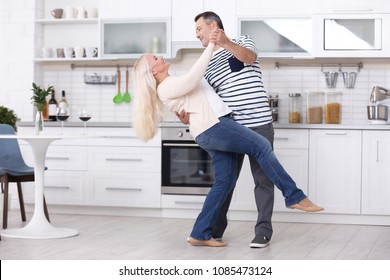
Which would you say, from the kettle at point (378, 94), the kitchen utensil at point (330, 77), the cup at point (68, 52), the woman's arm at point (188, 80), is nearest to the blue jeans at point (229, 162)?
the woman's arm at point (188, 80)

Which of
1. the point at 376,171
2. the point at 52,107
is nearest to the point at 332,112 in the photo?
the point at 376,171

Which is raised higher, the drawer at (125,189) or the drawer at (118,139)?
the drawer at (118,139)

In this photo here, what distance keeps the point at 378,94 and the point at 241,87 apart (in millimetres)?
2001

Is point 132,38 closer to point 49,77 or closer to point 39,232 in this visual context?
point 49,77

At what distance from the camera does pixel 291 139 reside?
5.95 m

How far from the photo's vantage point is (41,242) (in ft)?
15.7

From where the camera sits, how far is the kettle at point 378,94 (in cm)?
614

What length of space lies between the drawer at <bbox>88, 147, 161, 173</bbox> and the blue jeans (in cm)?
161

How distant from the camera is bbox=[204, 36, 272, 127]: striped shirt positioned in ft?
15.0

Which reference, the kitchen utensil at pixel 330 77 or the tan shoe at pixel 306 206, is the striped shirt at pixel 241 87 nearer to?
the tan shoe at pixel 306 206

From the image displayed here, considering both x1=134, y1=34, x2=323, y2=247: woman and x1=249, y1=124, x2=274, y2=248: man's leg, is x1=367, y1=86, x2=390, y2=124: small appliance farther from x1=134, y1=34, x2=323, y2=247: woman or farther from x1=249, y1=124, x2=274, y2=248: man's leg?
x1=134, y1=34, x2=323, y2=247: woman

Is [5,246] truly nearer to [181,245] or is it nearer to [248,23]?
[181,245]

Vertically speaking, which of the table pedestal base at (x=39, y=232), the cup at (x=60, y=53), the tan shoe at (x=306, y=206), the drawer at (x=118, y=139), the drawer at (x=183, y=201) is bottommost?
the table pedestal base at (x=39, y=232)

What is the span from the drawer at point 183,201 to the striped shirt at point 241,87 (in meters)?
1.59
